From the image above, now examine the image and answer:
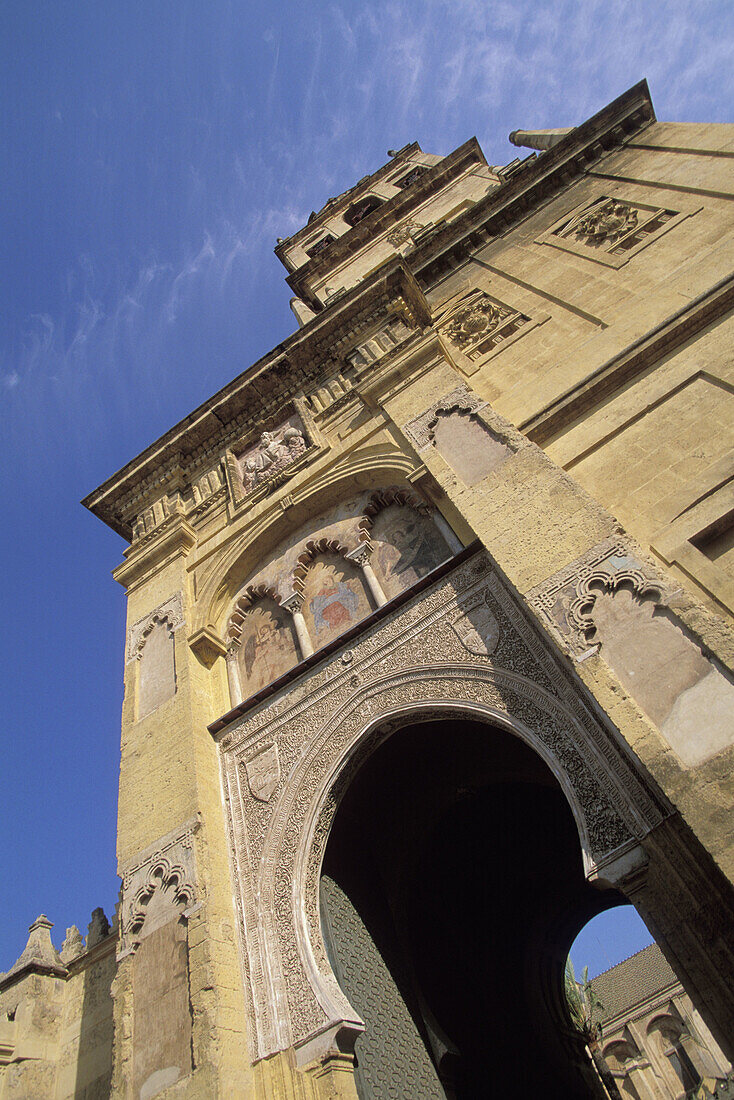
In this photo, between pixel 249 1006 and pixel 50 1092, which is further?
pixel 50 1092

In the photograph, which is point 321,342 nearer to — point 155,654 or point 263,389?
point 263,389

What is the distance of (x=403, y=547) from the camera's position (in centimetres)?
730

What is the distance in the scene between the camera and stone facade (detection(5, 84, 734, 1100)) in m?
4.24

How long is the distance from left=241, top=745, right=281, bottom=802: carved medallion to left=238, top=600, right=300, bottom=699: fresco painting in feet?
2.86

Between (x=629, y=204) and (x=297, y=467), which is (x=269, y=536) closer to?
(x=297, y=467)

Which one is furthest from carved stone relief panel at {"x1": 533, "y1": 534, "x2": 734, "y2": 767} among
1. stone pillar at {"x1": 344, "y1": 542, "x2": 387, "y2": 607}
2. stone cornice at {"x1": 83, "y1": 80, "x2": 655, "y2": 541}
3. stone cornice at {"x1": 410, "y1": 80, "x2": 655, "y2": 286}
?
stone cornice at {"x1": 410, "y1": 80, "x2": 655, "y2": 286}

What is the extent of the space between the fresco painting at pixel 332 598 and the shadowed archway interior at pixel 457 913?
46.7 inches

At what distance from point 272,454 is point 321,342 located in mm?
1911

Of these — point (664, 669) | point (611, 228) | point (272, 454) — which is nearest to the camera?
point (664, 669)

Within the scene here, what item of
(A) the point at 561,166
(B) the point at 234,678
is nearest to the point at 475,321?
(A) the point at 561,166

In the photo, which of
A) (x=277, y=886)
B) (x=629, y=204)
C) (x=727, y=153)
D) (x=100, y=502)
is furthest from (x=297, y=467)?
(x=727, y=153)

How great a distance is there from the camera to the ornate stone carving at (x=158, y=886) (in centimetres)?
563

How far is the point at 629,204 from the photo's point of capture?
9.13m

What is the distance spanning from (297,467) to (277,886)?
4.60 meters
